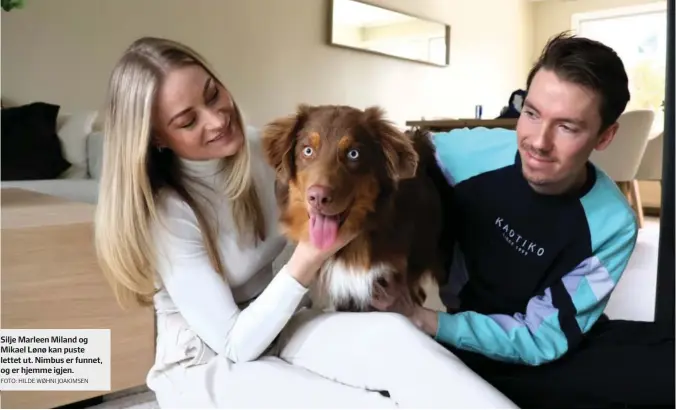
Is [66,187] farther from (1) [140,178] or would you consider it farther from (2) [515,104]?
(2) [515,104]

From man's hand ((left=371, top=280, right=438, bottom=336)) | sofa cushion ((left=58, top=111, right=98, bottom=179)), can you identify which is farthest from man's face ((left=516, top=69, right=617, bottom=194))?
sofa cushion ((left=58, top=111, right=98, bottom=179))

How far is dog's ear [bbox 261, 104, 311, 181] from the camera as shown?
2.61 feet

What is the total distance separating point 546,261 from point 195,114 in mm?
606

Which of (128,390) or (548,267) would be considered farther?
(128,390)

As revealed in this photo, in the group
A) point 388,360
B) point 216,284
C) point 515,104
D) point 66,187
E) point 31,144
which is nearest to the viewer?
point 388,360

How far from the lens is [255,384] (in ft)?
2.89

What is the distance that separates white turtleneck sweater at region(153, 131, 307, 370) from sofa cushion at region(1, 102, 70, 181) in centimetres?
130

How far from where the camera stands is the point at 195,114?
844 millimetres

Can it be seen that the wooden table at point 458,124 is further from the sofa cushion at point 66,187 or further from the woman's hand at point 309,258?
the sofa cushion at point 66,187

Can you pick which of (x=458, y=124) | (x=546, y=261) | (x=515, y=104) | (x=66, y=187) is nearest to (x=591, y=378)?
(x=546, y=261)

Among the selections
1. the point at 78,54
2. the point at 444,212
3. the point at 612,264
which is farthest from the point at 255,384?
the point at 78,54

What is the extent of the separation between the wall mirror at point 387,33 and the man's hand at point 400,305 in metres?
1.15

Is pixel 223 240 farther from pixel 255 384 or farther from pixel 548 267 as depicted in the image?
pixel 548 267

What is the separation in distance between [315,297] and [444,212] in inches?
10.6
